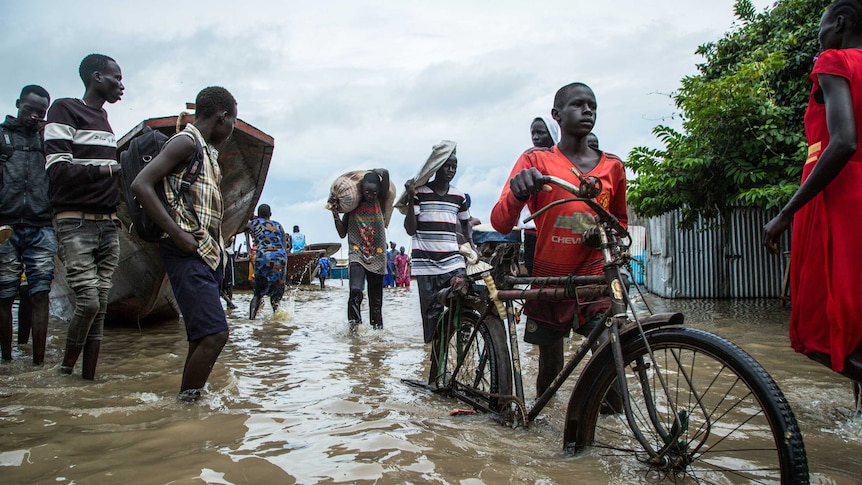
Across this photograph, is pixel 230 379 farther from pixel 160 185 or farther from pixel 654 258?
pixel 654 258

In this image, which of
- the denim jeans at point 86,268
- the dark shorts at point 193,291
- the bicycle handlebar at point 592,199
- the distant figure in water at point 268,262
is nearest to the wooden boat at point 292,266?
the distant figure in water at point 268,262

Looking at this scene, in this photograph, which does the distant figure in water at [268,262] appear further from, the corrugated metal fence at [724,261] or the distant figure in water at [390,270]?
the distant figure in water at [390,270]

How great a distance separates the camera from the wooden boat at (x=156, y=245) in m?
6.60

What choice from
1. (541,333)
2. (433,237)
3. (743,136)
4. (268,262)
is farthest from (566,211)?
(743,136)

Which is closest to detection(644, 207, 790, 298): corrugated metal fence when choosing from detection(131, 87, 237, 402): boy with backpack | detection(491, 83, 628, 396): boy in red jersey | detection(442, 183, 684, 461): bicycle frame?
detection(491, 83, 628, 396): boy in red jersey

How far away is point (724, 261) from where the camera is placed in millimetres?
13055

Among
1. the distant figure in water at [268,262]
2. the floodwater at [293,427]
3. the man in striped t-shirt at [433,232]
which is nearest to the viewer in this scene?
the floodwater at [293,427]

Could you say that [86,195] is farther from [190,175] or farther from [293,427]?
[293,427]

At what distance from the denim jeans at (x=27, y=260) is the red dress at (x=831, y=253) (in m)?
4.87

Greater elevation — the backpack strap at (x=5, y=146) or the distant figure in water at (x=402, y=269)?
the backpack strap at (x=5, y=146)

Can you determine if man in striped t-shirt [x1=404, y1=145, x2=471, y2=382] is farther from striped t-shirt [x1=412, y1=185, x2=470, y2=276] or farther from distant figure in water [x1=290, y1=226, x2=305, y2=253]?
distant figure in water [x1=290, y1=226, x2=305, y2=253]

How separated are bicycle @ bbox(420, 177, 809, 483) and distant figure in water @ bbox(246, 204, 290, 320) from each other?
18.4ft

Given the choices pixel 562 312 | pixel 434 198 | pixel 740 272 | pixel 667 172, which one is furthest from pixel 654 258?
pixel 562 312

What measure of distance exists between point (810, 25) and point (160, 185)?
11.0m
